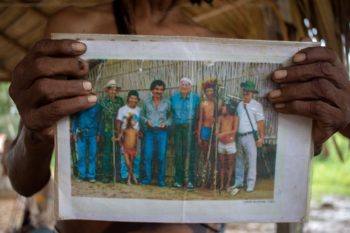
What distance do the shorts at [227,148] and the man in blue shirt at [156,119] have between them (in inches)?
3.8

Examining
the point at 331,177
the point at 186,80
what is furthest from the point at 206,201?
the point at 331,177

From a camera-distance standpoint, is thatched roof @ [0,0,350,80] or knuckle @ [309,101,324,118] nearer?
knuckle @ [309,101,324,118]

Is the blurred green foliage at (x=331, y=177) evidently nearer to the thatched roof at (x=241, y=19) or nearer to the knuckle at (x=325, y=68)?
the thatched roof at (x=241, y=19)

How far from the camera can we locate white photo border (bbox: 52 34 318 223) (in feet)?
2.79

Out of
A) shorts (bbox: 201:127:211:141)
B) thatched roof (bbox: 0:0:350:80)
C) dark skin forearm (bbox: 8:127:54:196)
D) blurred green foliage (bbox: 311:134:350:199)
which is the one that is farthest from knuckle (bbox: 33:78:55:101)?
blurred green foliage (bbox: 311:134:350:199)

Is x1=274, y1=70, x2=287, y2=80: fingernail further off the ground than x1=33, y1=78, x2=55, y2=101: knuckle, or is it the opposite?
x1=274, y1=70, x2=287, y2=80: fingernail

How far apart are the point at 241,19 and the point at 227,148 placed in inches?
47.2

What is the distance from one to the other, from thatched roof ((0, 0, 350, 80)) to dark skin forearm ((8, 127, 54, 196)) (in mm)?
718

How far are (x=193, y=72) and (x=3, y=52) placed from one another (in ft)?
4.54

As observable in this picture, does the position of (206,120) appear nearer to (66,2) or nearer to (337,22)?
(337,22)

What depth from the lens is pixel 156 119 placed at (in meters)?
0.87

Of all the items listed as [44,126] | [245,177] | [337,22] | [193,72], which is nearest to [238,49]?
[193,72]

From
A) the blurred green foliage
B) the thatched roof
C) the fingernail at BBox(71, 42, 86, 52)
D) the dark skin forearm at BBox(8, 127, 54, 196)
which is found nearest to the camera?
the fingernail at BBox(71, 42, 86, 52)

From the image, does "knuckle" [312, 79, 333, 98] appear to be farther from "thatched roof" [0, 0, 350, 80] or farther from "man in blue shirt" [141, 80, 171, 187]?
"thatched roof" [0, 0, 350, 80]
